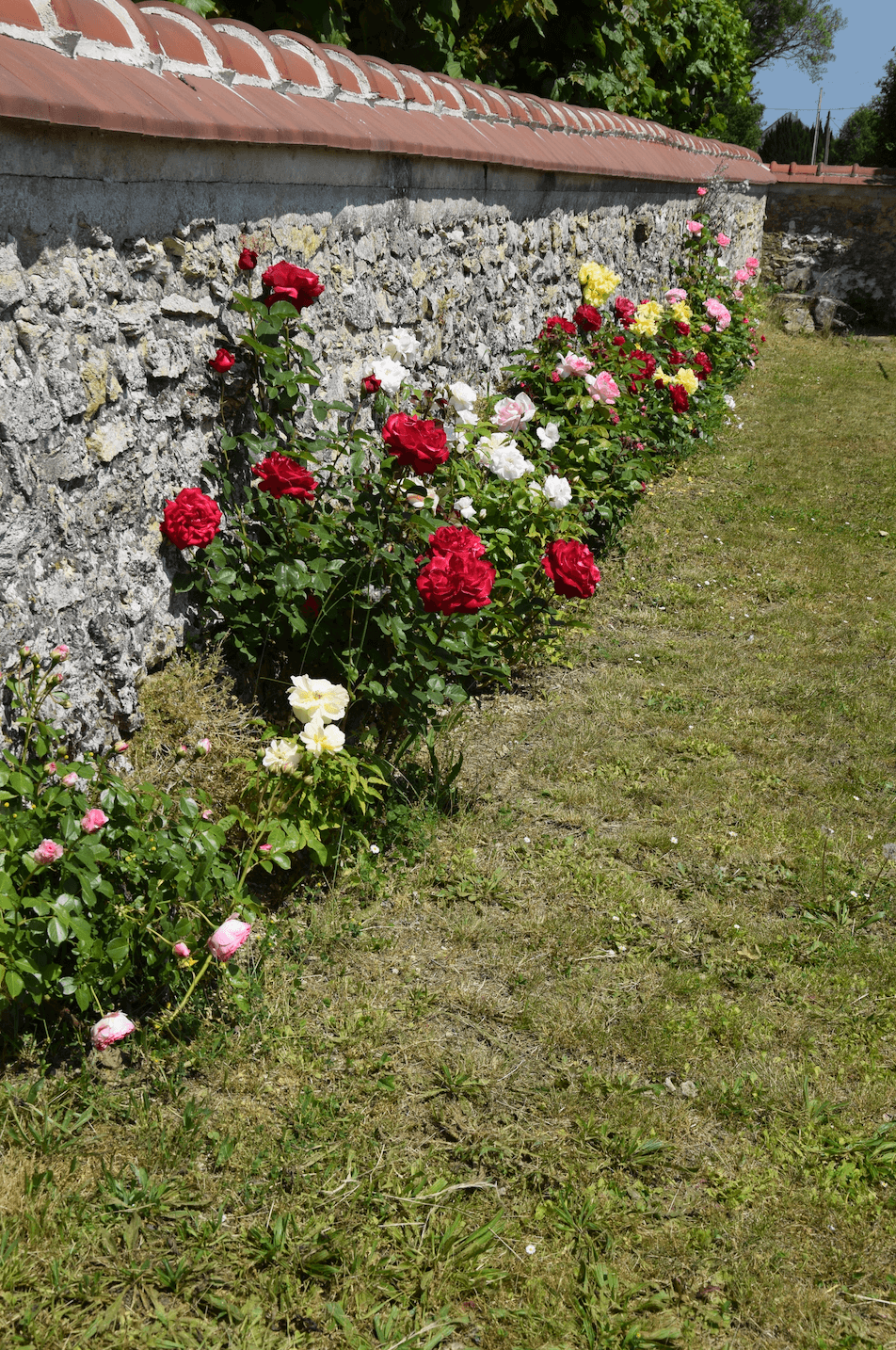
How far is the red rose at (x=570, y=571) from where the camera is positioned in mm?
3510

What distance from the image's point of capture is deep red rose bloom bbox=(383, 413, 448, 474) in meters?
2.94

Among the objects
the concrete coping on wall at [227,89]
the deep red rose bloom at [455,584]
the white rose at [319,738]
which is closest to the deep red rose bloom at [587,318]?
the concrete coping on wall at [227,89]

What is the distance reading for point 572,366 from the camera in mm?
5133

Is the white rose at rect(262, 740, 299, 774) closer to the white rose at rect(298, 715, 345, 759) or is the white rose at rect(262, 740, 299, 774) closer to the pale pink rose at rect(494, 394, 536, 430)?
the white rose at rect(298, 715, 345, 759)

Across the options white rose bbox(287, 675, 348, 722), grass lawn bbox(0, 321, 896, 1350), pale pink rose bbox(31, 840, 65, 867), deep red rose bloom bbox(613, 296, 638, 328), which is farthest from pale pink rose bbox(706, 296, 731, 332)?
pale pink rose bbox(31, 840, 65, 867)

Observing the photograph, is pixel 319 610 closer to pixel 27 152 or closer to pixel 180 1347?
pixel 27 152

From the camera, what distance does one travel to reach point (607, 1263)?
1.98 meters

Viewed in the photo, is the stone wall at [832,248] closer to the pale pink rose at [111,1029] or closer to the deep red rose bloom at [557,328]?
the deep red rose bloom at [557,328]

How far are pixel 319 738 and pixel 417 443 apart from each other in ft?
2.97

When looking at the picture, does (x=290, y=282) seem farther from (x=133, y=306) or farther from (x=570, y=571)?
(x=570, y=571)

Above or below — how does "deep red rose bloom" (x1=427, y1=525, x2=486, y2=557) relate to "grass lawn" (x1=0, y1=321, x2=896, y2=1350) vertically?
above

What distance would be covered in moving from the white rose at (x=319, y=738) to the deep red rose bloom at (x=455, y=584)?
17.8 inches

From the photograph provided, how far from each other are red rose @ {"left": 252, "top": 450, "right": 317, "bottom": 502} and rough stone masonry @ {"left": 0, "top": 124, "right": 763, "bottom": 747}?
0.65 feet

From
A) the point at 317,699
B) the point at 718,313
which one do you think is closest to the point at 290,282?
the point at 317,699
